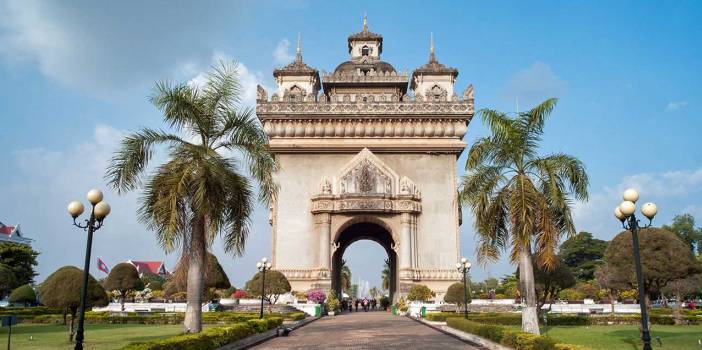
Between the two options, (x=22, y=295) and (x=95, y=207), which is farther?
(x=22, y=295)

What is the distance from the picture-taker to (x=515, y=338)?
13234 millimetres

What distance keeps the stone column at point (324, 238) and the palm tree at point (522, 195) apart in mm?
18985

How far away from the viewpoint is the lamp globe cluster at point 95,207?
11617mm

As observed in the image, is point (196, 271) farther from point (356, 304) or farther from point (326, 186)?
point (356, 304)

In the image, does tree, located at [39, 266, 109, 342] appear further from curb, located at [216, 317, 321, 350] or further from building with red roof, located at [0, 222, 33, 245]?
building with red roof, located at [0, 222, 33, 245]

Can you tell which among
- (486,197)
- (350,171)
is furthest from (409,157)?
(486,197)

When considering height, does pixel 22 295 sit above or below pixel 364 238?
below

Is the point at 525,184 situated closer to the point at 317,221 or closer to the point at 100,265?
the point at 317,221

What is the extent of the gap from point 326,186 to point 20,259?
27858mm

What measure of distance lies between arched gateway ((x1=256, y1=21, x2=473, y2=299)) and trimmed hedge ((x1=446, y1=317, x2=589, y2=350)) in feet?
55.5

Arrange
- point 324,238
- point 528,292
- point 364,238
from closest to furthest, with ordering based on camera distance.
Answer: point 528,292
point 324,238
point 364,238

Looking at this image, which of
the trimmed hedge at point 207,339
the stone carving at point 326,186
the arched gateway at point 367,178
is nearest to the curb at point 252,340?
the trimmed hedge at point 207,339

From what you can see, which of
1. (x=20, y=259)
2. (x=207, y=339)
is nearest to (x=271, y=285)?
(x=207, y=339)

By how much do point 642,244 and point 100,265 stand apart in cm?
4854
